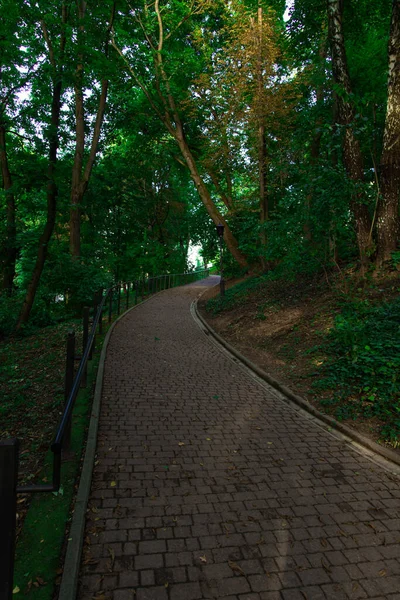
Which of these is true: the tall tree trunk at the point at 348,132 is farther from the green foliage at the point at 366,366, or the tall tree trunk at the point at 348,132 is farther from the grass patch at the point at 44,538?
the grass patch at the point at 44,538

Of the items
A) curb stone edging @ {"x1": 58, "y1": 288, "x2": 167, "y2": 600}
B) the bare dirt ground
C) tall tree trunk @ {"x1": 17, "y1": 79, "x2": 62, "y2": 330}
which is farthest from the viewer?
tall tree trunk @ {"x1": 17, "y1": 79, "x2": 62, "y2": 330}

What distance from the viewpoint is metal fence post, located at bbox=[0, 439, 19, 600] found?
167 centimetres

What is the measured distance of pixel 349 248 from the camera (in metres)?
11.0

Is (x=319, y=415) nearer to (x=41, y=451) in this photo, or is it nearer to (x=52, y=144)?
(x=41, y=451)

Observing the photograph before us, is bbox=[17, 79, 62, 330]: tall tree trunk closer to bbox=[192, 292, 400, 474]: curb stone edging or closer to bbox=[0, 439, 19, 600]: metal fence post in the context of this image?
bbox=[192, 292, 400, 474]: curb stone edging

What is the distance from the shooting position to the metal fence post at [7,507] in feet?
5.46

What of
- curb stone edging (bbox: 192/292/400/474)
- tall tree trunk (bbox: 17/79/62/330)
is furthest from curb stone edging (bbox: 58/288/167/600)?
tall tree trunk (bbox: 17/79/62/330)

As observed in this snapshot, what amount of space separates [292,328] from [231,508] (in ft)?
20.4

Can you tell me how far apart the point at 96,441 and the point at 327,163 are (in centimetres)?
754

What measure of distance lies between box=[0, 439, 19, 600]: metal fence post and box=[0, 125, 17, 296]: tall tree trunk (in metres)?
14.8

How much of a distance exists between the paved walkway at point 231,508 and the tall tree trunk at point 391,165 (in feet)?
17.1

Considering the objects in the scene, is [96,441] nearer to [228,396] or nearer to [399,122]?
[228,396]

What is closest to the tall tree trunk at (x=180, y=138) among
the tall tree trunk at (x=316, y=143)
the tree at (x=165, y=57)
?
the tree at (x=165, y=57)

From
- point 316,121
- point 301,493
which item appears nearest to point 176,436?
point 301,493
